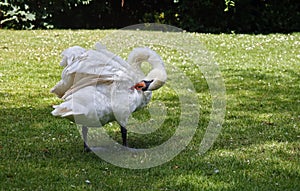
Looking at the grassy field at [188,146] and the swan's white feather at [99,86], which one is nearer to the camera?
the grassy field at [188,146]

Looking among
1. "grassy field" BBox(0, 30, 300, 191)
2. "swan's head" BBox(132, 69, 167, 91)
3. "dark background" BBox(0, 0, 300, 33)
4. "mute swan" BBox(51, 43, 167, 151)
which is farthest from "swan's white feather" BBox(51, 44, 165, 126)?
"dark background" BBox(0, 0, 300, 33)

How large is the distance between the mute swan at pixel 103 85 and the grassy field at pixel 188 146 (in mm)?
510

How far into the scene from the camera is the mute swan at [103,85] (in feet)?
18.4

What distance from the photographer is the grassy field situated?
511cm

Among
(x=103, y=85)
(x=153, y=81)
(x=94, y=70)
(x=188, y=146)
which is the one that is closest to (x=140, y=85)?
(x=153, y=81)

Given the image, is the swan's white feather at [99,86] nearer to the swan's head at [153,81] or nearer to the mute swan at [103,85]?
the mute swan at [103,85]

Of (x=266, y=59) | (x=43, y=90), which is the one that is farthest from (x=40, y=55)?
(x=266, y=59)

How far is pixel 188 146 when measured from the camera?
6352 millimetres

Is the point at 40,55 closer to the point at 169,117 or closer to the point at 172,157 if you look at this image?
the point at 169,117

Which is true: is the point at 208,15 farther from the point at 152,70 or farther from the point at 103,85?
the point at 103,85

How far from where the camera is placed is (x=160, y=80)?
5.72 m

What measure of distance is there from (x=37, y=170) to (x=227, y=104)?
→ 4.01 m

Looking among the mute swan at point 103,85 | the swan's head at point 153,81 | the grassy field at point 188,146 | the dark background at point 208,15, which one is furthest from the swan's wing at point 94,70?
the dark background at point 208,15

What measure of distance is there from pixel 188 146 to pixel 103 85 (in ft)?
4.00
